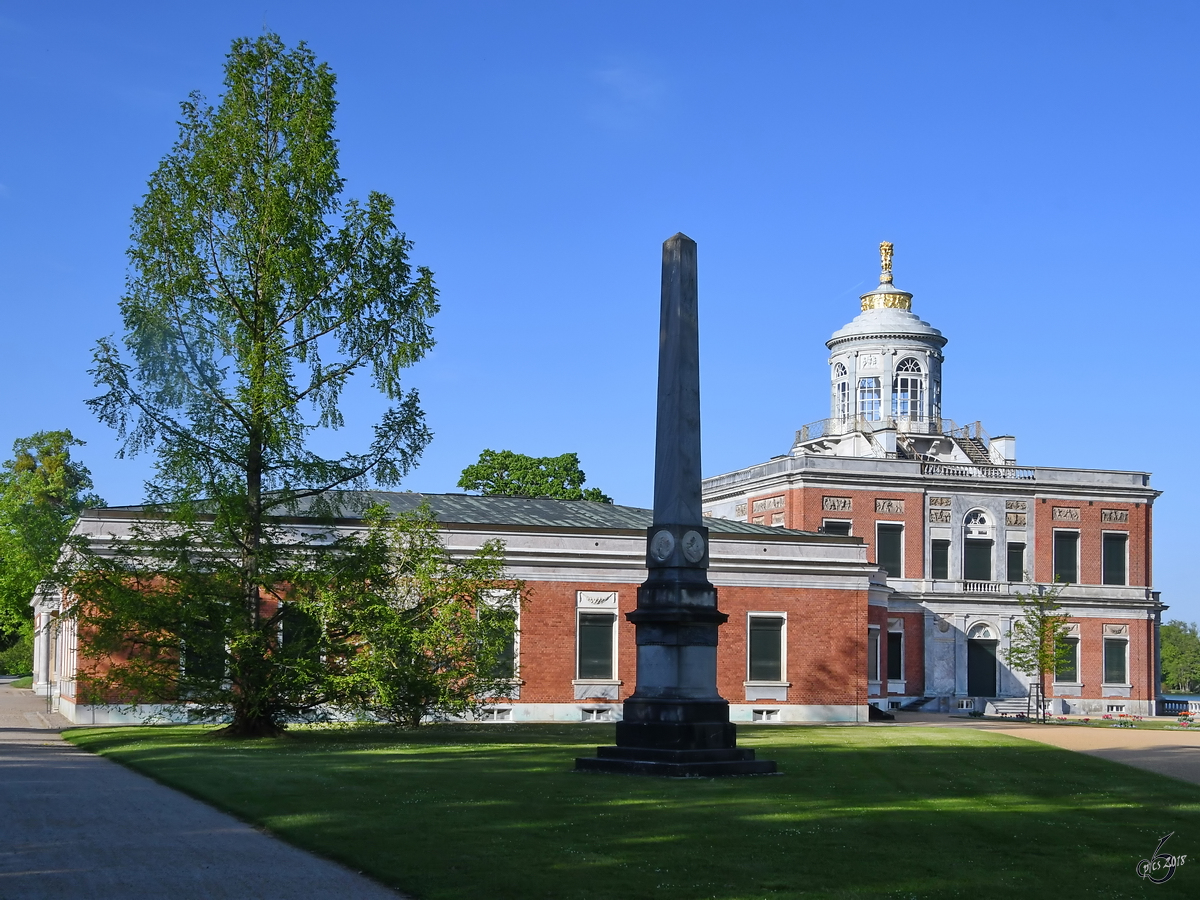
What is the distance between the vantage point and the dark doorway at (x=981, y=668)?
2297 inches

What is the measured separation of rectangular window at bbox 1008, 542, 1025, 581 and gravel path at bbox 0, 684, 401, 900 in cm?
4700

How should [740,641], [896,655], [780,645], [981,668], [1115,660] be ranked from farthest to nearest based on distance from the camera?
1. [1115,660]
2. [981,668]
3. [896,655]
4. [780,645]
5. [740,641]

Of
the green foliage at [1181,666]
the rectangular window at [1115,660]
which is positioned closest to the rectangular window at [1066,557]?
the rectangular window at [1115,660]

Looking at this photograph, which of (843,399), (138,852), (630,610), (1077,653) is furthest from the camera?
(843,399)

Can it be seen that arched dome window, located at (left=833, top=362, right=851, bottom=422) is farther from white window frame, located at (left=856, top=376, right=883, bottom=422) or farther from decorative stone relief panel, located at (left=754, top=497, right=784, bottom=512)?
decorative stone relief panel, located at (left=754, top=497, right=784, bottom=512)

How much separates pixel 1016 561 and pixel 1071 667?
15.8 ft

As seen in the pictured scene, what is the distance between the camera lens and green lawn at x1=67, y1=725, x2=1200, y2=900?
37.0 ft

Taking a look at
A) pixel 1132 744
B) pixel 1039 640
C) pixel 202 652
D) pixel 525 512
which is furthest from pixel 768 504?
pixel 202 652

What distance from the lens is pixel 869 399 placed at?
6562 cm

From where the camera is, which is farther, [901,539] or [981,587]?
[981,587]

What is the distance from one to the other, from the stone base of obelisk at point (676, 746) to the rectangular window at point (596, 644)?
18.0 meters

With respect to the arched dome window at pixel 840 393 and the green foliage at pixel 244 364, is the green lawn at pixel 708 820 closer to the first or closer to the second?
the green foliage at pixel 244 364

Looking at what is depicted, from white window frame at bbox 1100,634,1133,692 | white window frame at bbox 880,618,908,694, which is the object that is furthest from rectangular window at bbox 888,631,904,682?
white window frame at bbox 1100,634,1133,692

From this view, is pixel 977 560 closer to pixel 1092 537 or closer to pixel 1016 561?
pixel 1016 561
